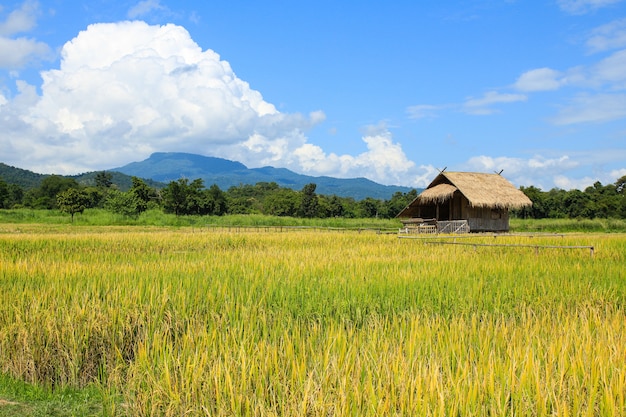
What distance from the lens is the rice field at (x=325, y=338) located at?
266cm

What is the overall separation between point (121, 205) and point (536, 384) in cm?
3460

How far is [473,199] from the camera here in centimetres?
2205

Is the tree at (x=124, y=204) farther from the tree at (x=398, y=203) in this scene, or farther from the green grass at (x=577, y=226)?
the tree at (x=398, y=203)


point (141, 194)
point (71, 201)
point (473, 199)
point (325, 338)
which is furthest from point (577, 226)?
point (141, 194)

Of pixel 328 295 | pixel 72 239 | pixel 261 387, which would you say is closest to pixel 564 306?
pixel 328 295

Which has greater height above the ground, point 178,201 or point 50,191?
point 50,191

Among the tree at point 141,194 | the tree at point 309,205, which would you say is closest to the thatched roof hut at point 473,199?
the tree at point 141,194

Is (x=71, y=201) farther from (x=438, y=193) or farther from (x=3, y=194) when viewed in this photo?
(x=438, y=193)

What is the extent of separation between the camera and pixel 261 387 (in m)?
2.86

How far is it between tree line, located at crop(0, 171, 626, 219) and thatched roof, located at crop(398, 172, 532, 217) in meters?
5.28

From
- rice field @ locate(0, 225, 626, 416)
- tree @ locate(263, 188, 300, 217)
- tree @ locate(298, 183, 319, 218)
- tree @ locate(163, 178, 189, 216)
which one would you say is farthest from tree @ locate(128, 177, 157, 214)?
rice field @ locate(0, 225, 626, 416)

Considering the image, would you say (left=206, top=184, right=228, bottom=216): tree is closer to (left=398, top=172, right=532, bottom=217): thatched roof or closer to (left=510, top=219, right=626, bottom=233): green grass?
(left=398, top=172, right=532, bottom=217): thatched roof

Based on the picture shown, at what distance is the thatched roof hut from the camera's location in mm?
22828

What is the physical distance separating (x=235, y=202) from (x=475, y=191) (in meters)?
41.5
